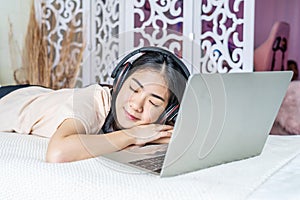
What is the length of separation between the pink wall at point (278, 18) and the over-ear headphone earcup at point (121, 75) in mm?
1863

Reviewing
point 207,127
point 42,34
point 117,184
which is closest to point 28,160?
point 117,184

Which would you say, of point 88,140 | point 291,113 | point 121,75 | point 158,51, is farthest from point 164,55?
point 291,113

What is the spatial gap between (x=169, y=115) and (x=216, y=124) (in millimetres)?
217

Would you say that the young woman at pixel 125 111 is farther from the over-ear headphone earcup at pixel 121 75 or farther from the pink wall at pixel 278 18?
the pink wall at pixel 278 18

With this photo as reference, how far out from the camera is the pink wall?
2.82 m

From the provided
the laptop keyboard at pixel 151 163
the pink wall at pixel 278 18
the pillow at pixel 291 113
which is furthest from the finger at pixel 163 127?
the pink wall at pixel 278 18

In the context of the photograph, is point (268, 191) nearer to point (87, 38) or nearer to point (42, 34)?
point (87, 38)

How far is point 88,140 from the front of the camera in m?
1.00

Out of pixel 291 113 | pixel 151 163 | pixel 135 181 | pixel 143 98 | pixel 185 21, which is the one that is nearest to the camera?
pixel 135 181

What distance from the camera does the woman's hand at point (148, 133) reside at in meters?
1.02

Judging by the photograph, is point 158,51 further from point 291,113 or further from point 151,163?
point 291,113

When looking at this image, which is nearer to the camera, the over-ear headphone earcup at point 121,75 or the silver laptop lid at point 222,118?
the silver laptop lid at point 222,118

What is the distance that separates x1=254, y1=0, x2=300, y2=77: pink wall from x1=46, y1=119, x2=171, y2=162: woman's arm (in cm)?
194

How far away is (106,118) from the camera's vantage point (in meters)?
1.16
